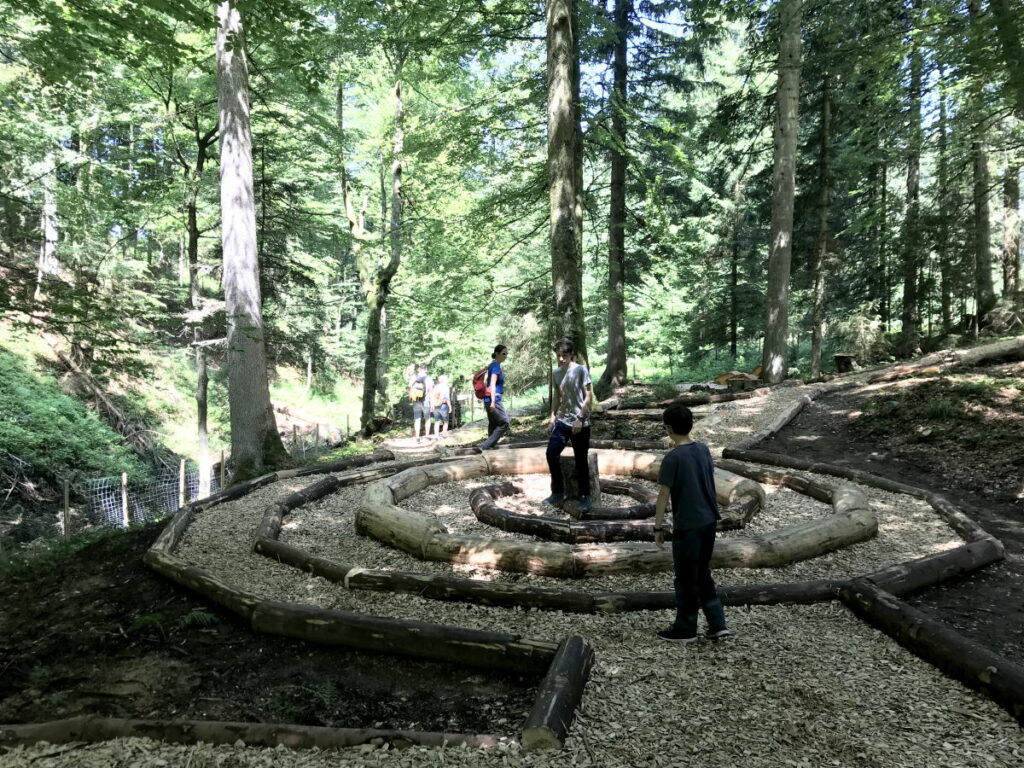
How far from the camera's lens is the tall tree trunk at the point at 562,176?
10.7 metres

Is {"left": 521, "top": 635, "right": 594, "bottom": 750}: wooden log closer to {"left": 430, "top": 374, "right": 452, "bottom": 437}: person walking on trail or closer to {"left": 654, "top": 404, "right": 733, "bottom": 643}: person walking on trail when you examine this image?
{"left": 654, "top": 404, "right": 733, "bottom": 643}: person walking on trail

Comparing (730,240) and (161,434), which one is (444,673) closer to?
(161,434)

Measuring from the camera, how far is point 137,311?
15.2 ft

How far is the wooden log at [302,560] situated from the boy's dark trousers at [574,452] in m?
2.76

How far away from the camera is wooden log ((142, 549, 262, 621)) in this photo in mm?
4273

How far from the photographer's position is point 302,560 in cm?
Answer: 518

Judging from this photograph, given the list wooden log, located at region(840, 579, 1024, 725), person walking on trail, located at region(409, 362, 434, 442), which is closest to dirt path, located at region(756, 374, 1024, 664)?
wooden log, located at region(840, 579, 1024, 725)

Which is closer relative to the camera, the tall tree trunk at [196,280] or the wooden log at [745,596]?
the wooden log at [745,596]

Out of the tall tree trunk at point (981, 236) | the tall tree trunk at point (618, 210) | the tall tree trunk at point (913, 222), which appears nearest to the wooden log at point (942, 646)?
the tall tree trunk at point (913, 222)

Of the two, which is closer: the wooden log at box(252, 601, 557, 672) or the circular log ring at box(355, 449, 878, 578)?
the wooden log at box(252, 601, 557, 672)

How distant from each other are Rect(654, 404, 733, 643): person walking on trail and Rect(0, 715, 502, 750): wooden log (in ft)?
5.35

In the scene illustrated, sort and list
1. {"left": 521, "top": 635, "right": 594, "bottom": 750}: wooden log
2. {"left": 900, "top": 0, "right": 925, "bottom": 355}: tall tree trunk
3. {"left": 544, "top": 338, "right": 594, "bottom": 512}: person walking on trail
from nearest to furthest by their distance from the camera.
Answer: {"left": 521, "top": 635, "right": 594, "bottom": 750}: wooden log → {"left": 544, "top": 338, "right": 594, "bottom": 512}: person walking on trail → {"left": 900, "top": 0, "right": 925, "bottom": 355}: tall tree trunk

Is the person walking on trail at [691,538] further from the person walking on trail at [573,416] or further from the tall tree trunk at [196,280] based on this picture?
the tall tree trunk at [196,280]

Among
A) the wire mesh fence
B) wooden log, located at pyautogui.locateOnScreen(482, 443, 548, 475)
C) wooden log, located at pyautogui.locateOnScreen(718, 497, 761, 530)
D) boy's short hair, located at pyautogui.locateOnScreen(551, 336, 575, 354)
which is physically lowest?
the wire mesh fence
